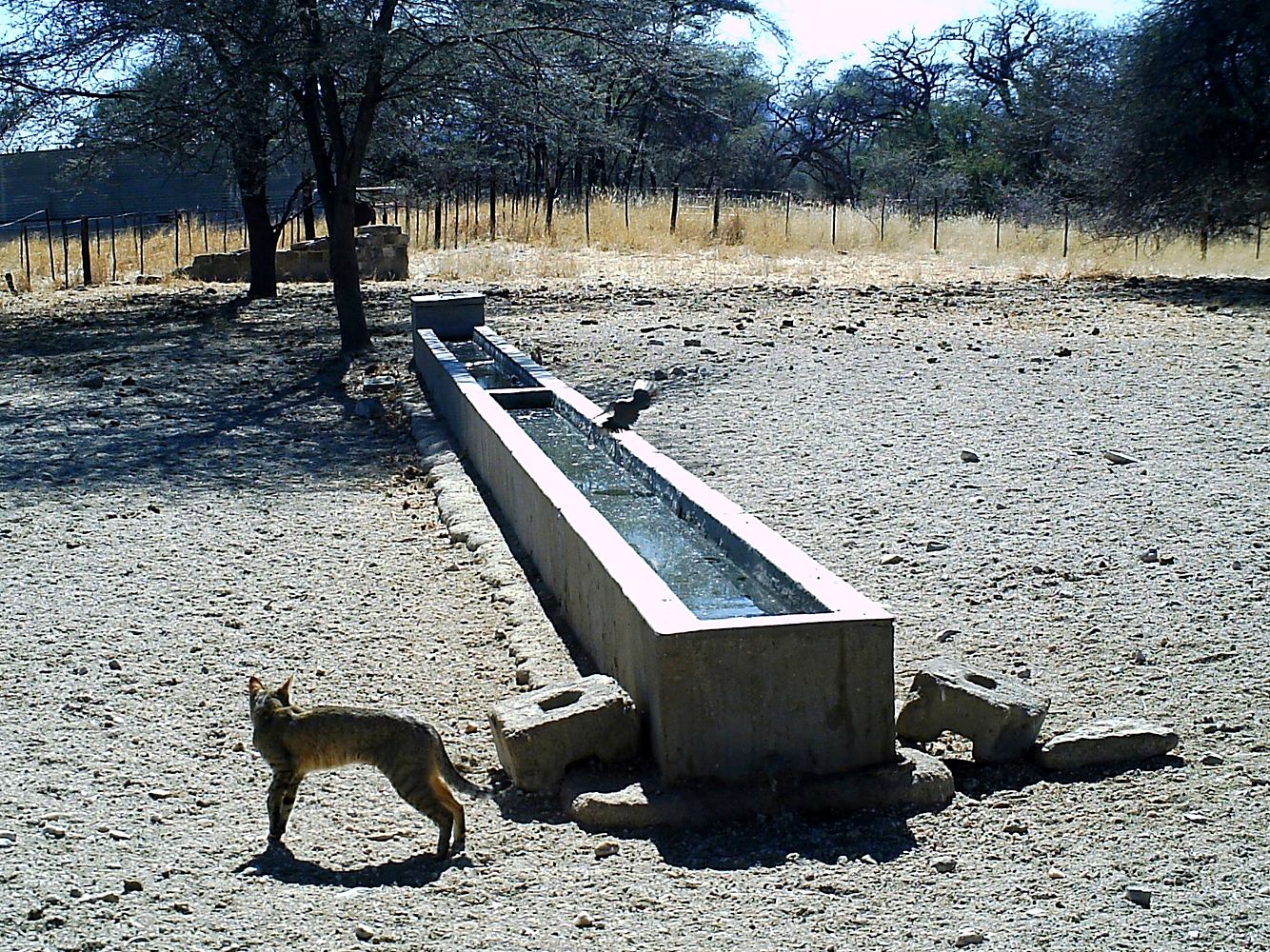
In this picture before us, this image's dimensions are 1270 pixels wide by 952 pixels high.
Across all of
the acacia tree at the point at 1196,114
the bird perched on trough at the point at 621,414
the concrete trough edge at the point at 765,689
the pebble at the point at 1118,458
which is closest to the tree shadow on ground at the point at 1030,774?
the concrete trough edge at the point at 765,689

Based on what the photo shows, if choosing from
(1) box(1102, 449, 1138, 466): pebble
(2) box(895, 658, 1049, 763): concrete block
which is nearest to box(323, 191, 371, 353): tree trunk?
(1) box(1102, 449, 1138, 466): pebble

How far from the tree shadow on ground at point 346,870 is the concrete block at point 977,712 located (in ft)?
5.52

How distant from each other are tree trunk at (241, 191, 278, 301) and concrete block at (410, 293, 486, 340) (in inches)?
276

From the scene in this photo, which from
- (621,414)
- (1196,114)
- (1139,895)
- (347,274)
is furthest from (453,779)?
(1196,114)

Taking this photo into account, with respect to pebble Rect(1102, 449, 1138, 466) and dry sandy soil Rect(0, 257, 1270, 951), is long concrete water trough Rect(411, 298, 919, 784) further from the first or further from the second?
pebble Rect(1102, 449, 1138, 466)

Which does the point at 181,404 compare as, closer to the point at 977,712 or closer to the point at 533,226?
the point at 977,712

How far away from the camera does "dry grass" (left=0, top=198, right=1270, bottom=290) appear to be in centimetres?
2412

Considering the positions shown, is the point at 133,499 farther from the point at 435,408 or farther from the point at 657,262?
the point at 657,262

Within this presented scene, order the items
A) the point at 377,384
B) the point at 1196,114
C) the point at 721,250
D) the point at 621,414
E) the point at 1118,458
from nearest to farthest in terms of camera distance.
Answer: the point at 1118,458 < the point at 621,414 < the point at 377,384 < the point at 1196,114 < the point at 721,250

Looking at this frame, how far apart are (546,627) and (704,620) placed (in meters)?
1.49

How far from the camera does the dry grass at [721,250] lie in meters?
24.1

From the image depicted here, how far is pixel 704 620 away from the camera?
5125mm

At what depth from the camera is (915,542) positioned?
7648mm

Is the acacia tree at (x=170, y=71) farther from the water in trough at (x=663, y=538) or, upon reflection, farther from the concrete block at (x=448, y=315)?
the water in trough at (x=663, y=538)
